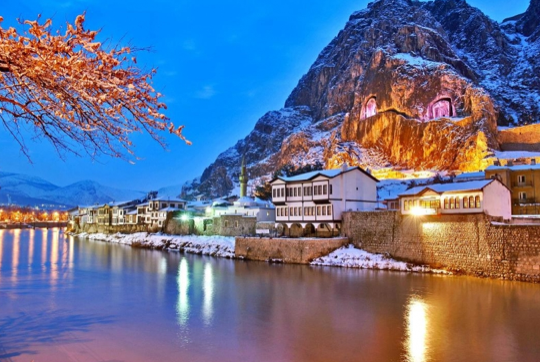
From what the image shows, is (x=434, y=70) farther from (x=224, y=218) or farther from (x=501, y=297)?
(x=501, y=297)

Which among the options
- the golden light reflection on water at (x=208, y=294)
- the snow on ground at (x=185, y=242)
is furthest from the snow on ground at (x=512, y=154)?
the golden light reflection on water at (x=208, y=294)

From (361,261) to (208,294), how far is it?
1633 cm

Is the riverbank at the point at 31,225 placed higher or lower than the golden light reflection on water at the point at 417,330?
higher

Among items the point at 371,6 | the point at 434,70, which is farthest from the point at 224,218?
the point at 371,6

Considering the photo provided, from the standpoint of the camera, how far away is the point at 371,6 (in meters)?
172

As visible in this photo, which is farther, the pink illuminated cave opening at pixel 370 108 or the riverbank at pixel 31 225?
the riverbank at pixel 31 225

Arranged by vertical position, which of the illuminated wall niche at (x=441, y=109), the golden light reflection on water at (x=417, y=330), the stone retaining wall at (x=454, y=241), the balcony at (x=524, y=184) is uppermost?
the illuminated wall niche at (x=441, y=109)

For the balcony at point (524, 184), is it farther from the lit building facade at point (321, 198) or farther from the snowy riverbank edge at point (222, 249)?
the snowy riverbank edge at point (222, 249)

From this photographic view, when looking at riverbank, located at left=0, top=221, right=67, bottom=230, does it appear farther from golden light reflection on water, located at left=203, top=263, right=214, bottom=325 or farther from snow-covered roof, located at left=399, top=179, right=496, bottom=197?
snow-covered roof, located at left=399, top=179, right=496, bottom=197

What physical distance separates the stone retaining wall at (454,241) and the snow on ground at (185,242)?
14811 millimetres

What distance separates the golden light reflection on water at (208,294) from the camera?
20688 millimetres

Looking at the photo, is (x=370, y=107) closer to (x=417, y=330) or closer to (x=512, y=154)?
(x=512, y=154)

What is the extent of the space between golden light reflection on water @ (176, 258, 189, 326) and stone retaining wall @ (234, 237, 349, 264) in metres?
6.96

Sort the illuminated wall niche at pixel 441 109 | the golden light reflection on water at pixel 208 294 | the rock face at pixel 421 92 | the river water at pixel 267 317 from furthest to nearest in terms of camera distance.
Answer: the illuminated wall niche at pixel 441 109 < the rock face at pixel 421 92 < the golden light reflection on water at pixel 208 294 < the river water at pixel 267 317
